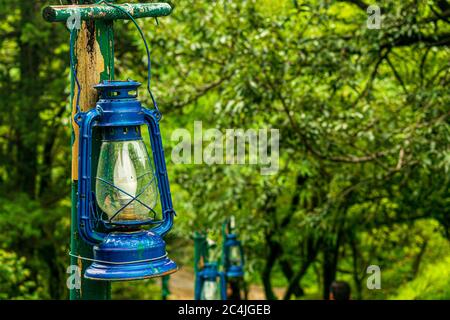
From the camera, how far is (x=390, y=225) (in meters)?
15.5

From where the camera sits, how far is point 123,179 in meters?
3.54

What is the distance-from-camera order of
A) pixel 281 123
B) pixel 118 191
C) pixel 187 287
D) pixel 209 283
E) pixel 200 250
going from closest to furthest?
pixel 118 191 < pixel 281 123 < pixel 209 283 < pixel 200 250 < pixel 187 287

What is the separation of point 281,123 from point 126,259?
6.97 meters

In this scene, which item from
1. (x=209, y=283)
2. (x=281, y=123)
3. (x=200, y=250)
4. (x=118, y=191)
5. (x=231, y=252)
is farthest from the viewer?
(x=200, y=250)

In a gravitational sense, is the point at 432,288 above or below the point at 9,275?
below

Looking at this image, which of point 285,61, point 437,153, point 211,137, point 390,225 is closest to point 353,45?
point 285,61

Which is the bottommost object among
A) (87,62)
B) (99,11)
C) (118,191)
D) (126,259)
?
(126,259)

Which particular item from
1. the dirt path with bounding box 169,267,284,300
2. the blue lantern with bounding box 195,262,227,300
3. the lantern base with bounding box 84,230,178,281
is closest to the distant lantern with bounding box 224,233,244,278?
the blue lantern with bounding box 195,262,227,300

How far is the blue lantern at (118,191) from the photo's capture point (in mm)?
3529

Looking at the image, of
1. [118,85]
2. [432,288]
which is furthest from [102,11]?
[432,288]

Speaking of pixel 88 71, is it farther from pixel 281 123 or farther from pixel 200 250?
pixel 200 250

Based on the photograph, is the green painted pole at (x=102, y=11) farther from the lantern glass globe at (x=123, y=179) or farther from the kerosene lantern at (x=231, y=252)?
the kerosene lantern at (x=231, y=252)

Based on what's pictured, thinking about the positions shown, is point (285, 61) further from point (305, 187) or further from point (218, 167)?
point (305, 187)

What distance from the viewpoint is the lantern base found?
3570mm
